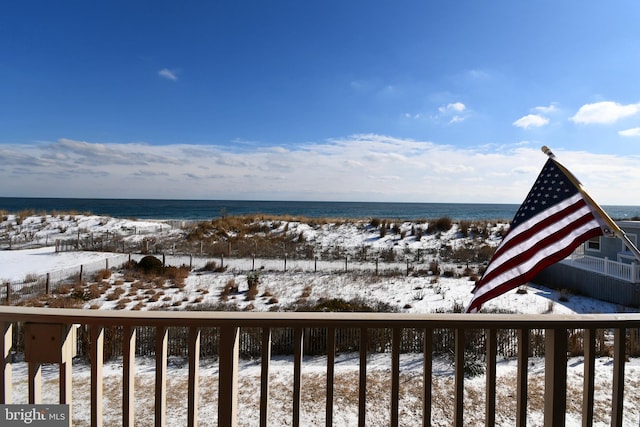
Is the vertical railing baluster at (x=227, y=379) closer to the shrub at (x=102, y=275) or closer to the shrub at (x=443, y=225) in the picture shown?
the shrub at (x=102, y=275)

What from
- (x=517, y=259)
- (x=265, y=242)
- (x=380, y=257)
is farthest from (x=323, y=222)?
(x=517, y=259)

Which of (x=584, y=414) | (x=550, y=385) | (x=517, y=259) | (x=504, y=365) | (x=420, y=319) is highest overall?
(x=517, y=259)

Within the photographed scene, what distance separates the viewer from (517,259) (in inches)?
102

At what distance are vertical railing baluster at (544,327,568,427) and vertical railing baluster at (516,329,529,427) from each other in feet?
0.34

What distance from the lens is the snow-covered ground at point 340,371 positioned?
477cm

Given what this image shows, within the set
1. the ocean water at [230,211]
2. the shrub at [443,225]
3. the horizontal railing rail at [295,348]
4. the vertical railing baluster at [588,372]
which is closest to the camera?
the horizontal railing rail at [295,348]

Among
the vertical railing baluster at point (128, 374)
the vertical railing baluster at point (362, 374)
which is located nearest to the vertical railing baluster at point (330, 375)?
the vertical railing baluster at point (362, 374)

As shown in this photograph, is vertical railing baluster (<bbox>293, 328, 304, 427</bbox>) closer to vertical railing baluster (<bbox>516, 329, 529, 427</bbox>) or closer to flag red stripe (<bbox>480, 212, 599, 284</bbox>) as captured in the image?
vertical railing baluster (<bbox>516, 329, 529, 427</bbox>)

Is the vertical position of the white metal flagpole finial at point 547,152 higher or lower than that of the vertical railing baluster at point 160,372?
higher

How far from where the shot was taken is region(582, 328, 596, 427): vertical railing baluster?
6.10 feet

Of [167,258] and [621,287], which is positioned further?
[167,258]

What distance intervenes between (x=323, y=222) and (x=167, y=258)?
1775cm

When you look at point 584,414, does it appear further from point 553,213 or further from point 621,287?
point 621,287

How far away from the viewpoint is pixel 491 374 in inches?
74.0
